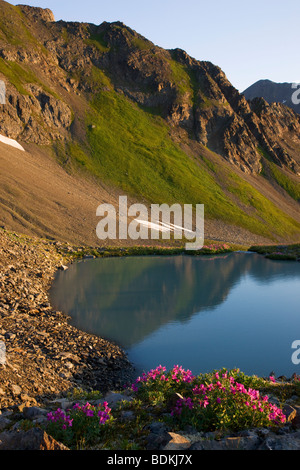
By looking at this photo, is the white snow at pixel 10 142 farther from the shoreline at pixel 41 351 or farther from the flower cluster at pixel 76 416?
the flower cluster at pixel 76 416

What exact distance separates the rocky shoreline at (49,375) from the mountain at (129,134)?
29.0 meters

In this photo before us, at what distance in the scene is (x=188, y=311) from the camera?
82.3ft

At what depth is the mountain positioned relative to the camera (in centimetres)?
7369

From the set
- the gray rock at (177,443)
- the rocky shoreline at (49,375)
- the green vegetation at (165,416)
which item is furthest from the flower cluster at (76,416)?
the gray rock at (177,443)

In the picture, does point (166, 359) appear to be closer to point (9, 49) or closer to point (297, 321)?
point (297, 321)

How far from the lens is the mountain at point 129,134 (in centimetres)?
7369

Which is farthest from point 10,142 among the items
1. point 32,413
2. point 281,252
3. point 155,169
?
point 32,413

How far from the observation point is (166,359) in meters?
16.5

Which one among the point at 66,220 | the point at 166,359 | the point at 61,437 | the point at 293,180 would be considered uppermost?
the point at 293,180

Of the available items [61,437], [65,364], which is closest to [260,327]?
[65,364]

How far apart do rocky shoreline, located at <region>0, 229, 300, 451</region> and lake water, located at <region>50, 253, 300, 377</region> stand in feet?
5.66

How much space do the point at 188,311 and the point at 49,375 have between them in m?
14.2

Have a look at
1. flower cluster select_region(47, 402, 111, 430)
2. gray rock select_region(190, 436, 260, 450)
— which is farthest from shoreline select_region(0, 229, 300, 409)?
gray rock select_region(190, 436, 260, 450)

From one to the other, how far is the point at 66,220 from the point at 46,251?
13.9m
